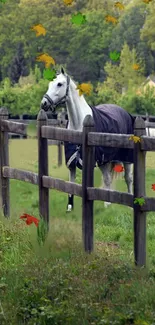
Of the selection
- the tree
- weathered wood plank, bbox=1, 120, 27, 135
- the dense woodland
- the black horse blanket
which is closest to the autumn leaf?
weathered wood plank, bbox=1, 120, 27, 135

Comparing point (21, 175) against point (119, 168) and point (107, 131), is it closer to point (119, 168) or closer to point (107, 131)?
point (119, 168)

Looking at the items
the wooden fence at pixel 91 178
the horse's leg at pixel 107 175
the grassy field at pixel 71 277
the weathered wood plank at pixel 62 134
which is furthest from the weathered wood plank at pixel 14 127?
the horse's leg at pixel 107 175

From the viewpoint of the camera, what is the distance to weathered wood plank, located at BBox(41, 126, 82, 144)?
31.4 feet

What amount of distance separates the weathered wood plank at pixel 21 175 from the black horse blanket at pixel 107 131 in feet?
4.91

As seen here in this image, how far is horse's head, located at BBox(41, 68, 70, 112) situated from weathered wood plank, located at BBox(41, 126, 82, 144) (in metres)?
2.80

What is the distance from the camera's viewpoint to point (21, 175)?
37.4ft

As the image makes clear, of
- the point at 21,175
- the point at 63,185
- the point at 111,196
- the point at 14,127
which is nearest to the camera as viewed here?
the point at 111,196

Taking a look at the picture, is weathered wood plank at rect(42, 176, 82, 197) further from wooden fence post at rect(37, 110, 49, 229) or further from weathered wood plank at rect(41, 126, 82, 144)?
weathered wood plank at rect(41, 126, 82, 144)

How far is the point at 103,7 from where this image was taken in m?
84.9

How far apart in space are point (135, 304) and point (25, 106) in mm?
39202

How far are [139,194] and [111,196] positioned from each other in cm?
50

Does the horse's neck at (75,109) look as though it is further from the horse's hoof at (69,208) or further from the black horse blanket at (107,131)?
the horse's hoof at (69,208)

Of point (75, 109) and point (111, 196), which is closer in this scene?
point (111, 196)

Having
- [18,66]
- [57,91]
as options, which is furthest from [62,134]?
[18,66]
